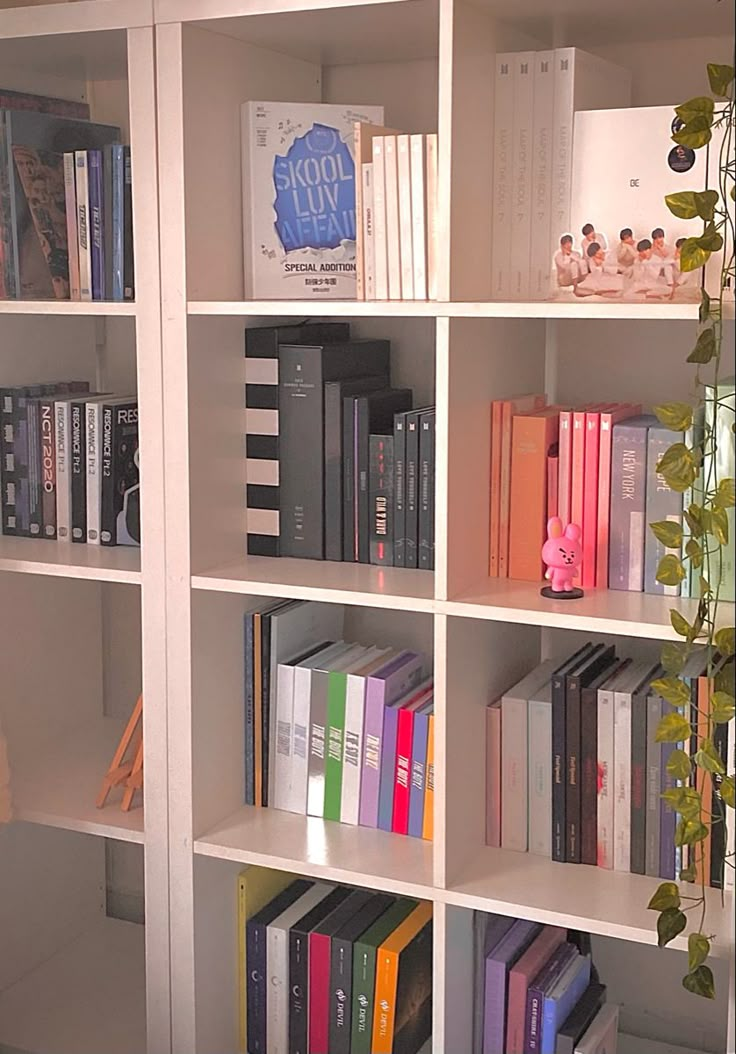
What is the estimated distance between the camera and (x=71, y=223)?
201 centimetres

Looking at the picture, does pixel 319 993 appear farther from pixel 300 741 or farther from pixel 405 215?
pixel 405 215

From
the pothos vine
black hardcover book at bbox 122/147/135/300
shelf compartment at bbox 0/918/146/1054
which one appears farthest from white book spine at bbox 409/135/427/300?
shelf compartment at bbox 0/918/146/1054

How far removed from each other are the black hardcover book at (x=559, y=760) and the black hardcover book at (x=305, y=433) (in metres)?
0.40

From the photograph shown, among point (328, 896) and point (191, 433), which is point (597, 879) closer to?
point (328, 896)

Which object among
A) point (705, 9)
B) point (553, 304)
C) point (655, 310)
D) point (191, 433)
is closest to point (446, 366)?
point (553, 304)

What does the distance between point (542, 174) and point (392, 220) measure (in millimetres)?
204

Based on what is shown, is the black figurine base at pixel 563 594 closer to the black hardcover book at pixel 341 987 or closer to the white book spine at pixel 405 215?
the white book spine at pixel 405 215

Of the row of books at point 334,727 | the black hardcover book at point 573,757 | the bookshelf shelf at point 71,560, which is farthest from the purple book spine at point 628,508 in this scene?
the bookshelf shelf at point 71,560

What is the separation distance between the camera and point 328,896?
2152 mm

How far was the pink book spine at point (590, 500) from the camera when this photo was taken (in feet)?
5.82

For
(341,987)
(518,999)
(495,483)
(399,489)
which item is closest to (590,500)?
(495,483)

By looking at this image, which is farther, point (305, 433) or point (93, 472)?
point (93, 472)

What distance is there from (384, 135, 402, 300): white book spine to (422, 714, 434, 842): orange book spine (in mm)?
611

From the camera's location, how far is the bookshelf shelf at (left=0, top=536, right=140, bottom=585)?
195cm
